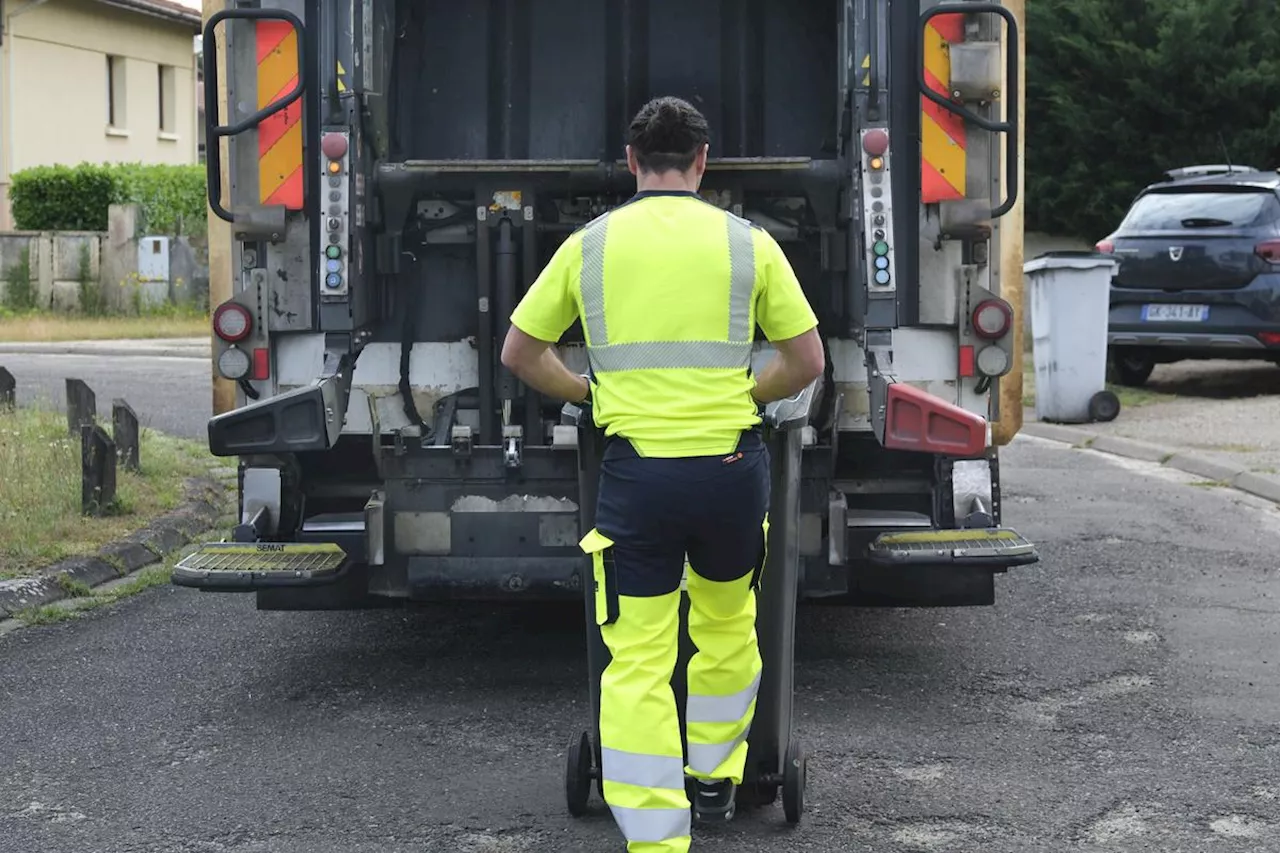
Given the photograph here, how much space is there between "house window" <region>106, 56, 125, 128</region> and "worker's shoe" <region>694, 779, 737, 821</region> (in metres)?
33.6

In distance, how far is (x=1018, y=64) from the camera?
19.4 feet

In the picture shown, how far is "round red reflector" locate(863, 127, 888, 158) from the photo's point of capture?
5832mm

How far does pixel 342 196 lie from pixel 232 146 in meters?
0.49

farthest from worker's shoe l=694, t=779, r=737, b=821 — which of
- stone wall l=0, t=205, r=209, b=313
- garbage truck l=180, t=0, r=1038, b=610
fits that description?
stone wall l=0, t=205, r=209, b=313

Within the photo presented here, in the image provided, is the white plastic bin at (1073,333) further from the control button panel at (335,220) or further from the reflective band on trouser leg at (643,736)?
the reflective band on trouser leg at (643,736)

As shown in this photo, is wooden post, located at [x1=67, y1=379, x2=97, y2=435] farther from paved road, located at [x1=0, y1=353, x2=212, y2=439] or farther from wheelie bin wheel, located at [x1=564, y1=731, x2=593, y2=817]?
wheelie bin wheel, located at [x1=564, y1=731, x2=593, y2=817]

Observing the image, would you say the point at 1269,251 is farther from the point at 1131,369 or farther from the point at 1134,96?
the point at 1134,96

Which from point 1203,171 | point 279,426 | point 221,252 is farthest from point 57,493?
point 1203,171

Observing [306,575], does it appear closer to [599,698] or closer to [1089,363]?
[599,698]

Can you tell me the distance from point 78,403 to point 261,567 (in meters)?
5.52

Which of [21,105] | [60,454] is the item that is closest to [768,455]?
[60,454]

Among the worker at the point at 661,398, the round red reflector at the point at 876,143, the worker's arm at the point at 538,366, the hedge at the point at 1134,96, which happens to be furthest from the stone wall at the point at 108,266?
the worker at the point at 661,398

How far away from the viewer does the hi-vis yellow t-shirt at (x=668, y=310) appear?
4305 millimetres

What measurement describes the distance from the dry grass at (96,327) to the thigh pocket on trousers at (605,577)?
1905 cm
